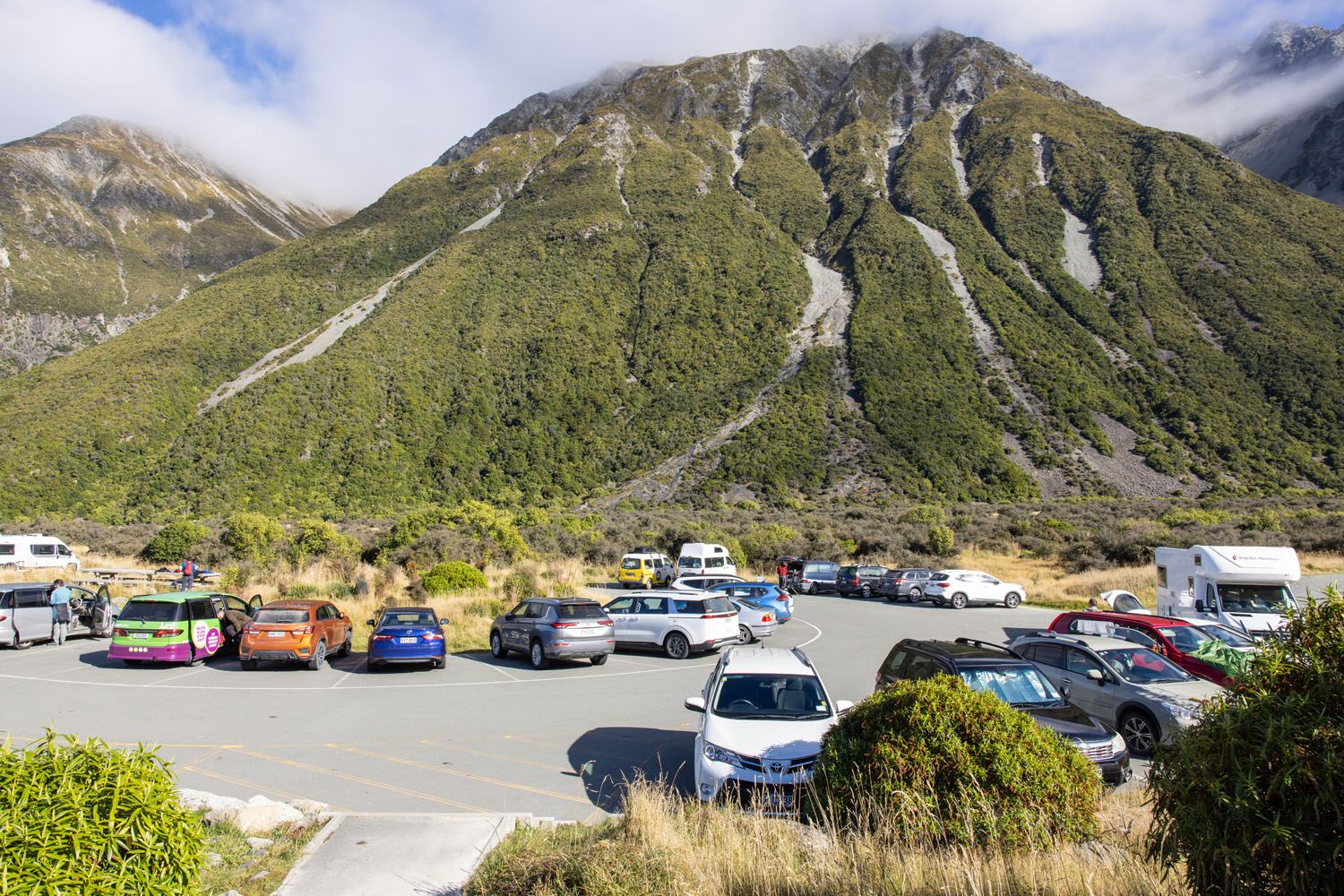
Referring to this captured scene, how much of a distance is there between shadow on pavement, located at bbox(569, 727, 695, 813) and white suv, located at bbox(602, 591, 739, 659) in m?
6.90

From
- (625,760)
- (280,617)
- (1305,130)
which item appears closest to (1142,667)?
(625,760)

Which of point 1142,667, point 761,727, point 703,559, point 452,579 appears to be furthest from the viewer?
point 703,559

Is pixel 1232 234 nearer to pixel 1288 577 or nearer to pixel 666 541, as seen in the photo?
pixel 666 541

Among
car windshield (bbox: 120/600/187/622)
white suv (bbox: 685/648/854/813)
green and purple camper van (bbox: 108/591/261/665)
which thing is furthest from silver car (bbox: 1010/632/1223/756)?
car windshield (bbox: 120/600/187/622)

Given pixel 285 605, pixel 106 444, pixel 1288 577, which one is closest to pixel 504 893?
pixel 285 605

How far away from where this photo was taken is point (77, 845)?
2998 mm

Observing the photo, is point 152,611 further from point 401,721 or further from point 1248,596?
point 1248,596

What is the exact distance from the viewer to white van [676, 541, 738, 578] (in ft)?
107

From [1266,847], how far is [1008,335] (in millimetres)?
79645

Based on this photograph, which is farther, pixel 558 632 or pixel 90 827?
pixel 558 632

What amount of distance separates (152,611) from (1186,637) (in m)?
18.8

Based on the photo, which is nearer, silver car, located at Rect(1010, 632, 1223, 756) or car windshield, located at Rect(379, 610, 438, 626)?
silver car, located at Rect(1010, 632, 1223, 756)

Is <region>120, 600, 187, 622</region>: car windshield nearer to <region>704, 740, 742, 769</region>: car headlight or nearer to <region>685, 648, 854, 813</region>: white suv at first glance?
<region>685, 648, 854, 813</region>: white suv

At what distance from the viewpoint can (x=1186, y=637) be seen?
13570 mm
